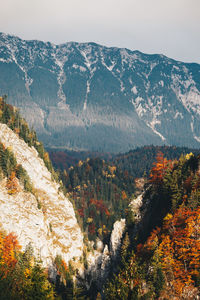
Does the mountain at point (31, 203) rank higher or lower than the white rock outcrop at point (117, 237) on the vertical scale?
higher

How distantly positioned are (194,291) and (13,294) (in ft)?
101

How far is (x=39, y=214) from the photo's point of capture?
276 feet

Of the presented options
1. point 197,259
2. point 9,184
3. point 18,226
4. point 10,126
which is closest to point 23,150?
point 10,126

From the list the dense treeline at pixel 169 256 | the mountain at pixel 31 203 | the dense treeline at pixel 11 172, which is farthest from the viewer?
the dense treeline at pixel 11 172

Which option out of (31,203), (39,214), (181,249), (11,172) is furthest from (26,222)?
(181,249)

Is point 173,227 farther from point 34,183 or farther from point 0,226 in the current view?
point 34,183

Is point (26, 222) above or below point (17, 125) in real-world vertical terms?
below

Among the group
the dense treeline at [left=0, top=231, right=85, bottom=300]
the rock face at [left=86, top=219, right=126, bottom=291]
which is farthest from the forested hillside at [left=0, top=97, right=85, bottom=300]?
the rock face at [left=86, top=219, right=126, bottom=291]

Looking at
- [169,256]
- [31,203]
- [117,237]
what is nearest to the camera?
[169,256]

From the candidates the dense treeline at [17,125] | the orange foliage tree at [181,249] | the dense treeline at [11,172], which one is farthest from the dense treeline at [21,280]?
the dense treeline at [17,125]

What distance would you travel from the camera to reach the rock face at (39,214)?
75250 mm

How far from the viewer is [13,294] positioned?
3609cm

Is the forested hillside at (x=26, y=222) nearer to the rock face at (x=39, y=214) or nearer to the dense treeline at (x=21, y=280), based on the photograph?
the rock face at (x=39, y=214)

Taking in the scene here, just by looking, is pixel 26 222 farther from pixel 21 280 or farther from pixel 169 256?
pixel 169 256
